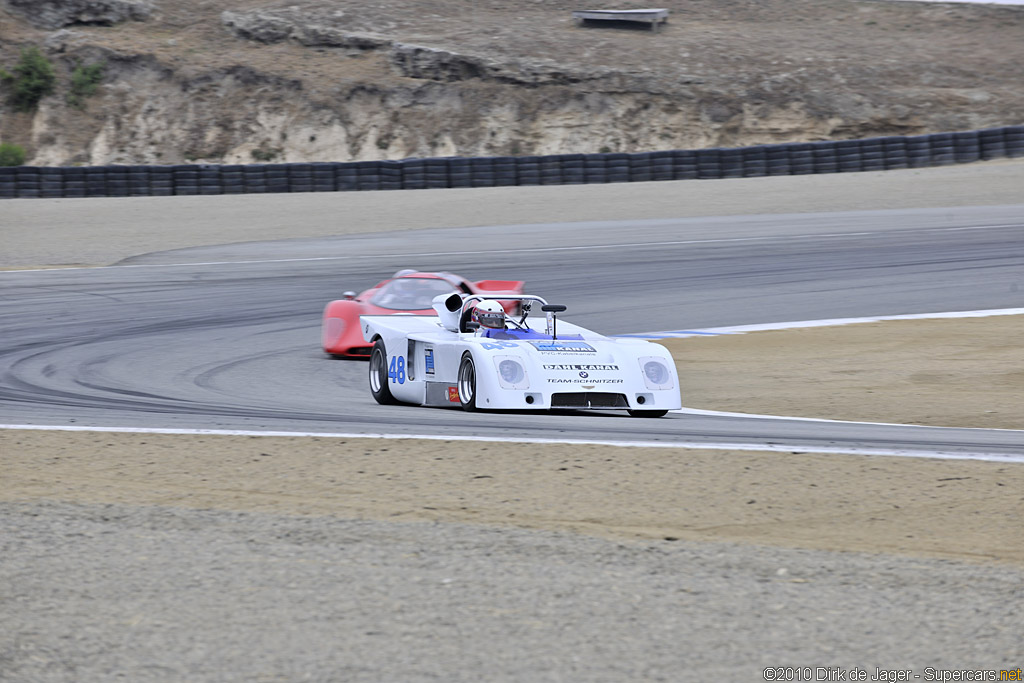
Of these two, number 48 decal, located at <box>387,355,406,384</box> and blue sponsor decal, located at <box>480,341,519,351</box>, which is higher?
blue sponsor decal, located at <box>480,341,519,351</box>

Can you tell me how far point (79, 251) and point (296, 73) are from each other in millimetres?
19630

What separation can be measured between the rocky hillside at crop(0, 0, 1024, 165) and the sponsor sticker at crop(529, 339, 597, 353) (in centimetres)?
3044

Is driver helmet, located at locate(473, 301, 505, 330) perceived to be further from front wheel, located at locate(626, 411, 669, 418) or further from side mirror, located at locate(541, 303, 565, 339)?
front wheel, located at locate(626, 411, 669, 418)

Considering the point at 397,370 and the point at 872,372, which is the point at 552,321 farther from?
the point at 872,372

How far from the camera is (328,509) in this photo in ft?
19.4

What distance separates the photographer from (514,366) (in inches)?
364

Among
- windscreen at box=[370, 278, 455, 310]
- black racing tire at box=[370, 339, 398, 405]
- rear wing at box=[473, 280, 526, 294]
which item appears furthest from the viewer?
rear wing at box=[473, 280, 526, 294]

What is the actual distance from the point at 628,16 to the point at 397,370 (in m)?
37.1

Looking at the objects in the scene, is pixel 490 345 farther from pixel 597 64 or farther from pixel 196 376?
pixel 597 64

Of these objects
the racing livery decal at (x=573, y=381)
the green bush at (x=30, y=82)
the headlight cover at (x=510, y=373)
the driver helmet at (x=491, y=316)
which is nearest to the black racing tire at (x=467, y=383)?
the headlight cover at (x=510, y=373)

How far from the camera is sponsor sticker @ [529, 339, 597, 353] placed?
31.0 ft

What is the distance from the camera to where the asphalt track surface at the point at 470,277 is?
8641 mm

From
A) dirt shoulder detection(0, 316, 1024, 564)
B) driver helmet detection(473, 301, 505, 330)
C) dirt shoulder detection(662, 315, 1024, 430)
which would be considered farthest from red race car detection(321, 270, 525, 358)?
dirt shoulder detection(0, 316, 1024, 564)

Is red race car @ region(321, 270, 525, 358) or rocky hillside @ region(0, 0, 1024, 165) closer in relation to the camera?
red race car @ region(321, 270, 525, 358)
